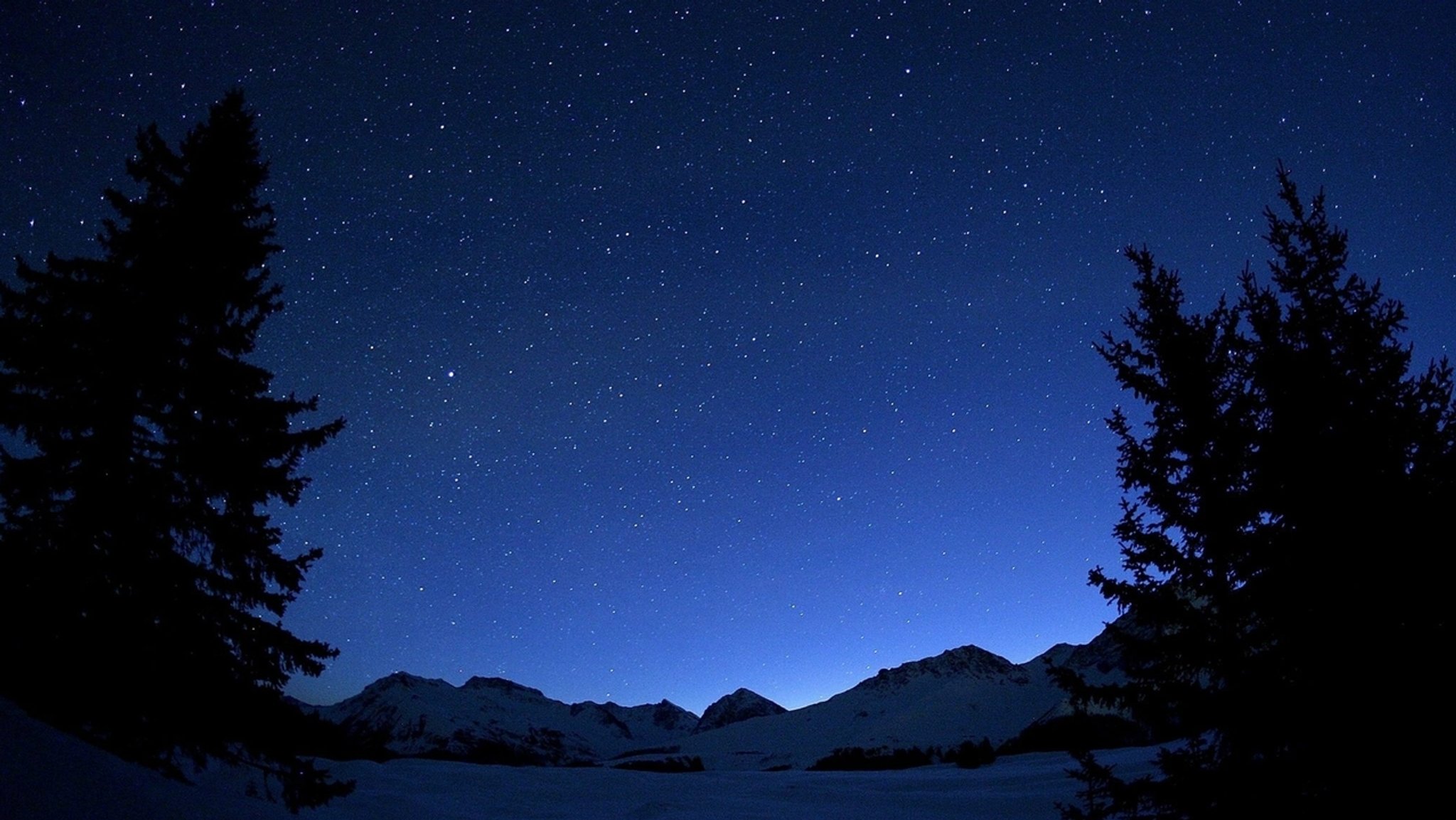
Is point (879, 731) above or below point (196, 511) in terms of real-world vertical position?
below

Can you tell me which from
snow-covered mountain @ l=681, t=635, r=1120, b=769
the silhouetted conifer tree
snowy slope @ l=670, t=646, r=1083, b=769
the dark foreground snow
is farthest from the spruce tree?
snow-covered mountain @ l=681, t=635, r=1120, b=769

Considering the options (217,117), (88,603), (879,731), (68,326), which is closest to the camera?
(88,603)

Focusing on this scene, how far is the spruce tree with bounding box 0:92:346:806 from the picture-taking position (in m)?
7.23

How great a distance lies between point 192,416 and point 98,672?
3196 millimetres

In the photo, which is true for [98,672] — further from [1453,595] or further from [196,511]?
[1453,595]

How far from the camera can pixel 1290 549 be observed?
6.93 m

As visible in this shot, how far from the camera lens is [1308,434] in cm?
705

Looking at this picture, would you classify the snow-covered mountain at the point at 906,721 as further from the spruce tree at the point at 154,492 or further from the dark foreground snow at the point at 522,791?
the spruce tree at the point at 154,492

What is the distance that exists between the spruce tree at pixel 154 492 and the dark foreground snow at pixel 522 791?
3.38 ft

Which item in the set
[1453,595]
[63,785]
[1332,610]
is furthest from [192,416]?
[1453,595]

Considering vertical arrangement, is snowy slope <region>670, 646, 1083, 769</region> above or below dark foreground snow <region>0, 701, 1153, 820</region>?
below

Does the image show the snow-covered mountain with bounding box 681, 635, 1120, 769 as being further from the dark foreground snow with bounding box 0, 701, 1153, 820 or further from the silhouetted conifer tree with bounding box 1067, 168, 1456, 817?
the silhouetted conifer tree with bounding box 1067, 168, 1456, 817

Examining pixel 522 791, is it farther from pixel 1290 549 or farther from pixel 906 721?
pixel 906 721

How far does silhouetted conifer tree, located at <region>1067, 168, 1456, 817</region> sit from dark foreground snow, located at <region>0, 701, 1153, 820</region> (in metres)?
6.74
